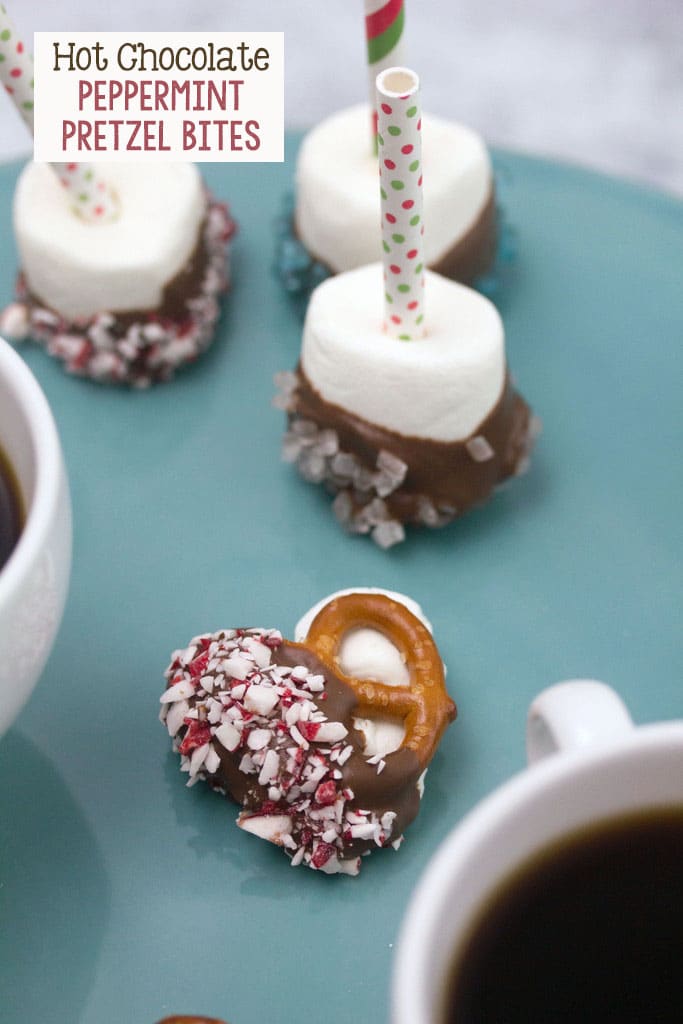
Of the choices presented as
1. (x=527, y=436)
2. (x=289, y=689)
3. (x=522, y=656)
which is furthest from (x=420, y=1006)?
(x=527, y=436)

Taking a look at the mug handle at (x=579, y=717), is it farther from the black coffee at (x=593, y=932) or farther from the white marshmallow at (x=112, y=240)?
the white marshmallow at (x=112, y=240)

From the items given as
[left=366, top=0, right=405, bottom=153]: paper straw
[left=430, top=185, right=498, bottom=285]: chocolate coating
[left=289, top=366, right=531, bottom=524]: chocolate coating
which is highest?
[left=366, top=0, right=405, bottom=153]: paper straw

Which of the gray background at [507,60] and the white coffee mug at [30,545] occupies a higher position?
the white coffee mug at [30,545]

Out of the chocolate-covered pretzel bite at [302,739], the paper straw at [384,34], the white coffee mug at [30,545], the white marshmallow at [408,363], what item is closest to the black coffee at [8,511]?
the white coffee mug at [30,545]

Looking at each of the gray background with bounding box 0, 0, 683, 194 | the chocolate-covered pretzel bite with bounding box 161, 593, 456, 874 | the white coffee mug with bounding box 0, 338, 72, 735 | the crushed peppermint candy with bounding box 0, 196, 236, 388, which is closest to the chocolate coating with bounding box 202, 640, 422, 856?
the chocolate-covered pretzel bite with bounding box 161, 593, 456, 874

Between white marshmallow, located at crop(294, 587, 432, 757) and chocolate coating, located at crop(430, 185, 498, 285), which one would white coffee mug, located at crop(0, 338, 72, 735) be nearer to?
white marshmallow, located at crop(294, 587, 432, 757)

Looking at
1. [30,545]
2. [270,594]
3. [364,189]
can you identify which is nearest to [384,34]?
[364,189]
